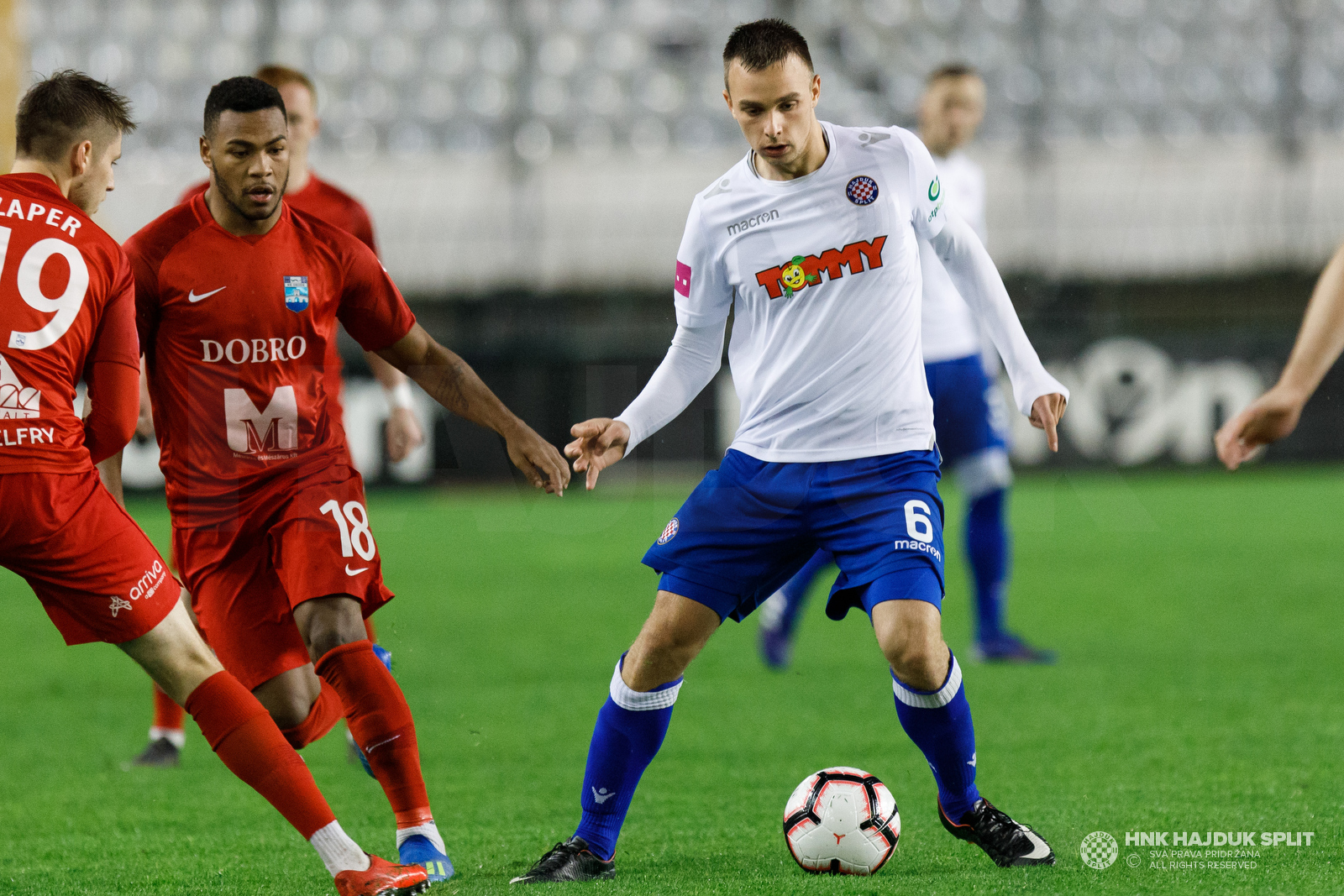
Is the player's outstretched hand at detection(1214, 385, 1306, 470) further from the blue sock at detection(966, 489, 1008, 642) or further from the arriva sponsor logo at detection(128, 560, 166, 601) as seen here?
the blue sock at detection(966, 489, 1008, 642)

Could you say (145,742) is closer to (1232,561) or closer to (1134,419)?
(1232,561)

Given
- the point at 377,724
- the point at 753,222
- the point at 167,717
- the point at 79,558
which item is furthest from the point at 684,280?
the point at 167,717

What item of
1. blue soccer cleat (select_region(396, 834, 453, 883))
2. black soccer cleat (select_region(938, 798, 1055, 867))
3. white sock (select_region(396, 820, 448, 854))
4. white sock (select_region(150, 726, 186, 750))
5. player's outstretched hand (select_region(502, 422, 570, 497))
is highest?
player's outstretched hand (select_region(502, 422, 570, 497))

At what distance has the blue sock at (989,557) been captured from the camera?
22.7 feet

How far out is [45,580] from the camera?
11.1ft

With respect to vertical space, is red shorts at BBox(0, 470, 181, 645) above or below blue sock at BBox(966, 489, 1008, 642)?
above

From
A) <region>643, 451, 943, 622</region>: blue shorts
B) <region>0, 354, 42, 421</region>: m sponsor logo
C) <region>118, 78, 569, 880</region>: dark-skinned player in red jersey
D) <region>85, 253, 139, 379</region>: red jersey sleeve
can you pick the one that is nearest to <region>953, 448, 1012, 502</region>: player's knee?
<region>643, 451, 943, 622</region>: blue shorts

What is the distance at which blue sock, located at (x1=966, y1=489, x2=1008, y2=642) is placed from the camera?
22.7 feet

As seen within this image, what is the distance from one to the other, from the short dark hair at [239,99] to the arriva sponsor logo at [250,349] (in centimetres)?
54

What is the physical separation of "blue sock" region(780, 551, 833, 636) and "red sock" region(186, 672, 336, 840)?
3.16 metres

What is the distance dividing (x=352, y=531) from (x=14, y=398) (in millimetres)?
914

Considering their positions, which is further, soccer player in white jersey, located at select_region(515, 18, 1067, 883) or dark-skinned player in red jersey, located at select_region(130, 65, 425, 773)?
dark-skinned player in red jersey, located at select_region(130, 65, 425, 773)

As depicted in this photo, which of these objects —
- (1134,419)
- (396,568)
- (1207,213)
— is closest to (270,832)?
(396,568)

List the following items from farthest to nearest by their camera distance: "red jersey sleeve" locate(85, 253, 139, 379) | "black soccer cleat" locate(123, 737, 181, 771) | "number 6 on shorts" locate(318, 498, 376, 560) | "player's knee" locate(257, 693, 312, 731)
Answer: "black soccer cleat" locate(123, 737, 181, 771) < "player's knee" locate(257, 693, 312, 731) < "number 6 on shorts" locate(318, 498, 376, 560) < "red jersey sleeve" locate(85, 253, 139, 379)
